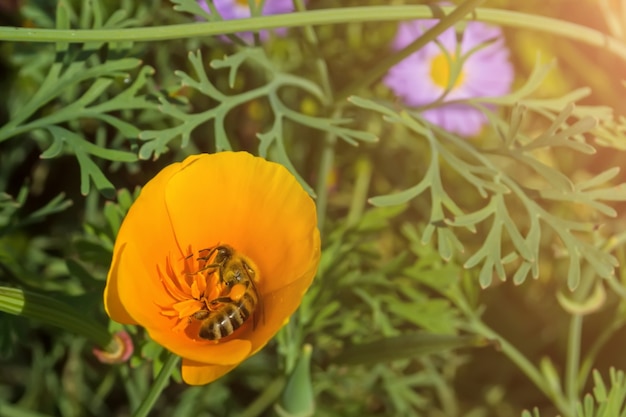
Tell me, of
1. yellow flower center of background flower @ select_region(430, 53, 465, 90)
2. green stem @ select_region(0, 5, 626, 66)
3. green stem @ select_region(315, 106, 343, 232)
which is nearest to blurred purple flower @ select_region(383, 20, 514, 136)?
yellow flower center of background flower @ select_region(430, 53, 465, 90)

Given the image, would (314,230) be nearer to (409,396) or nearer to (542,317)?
(409,396)

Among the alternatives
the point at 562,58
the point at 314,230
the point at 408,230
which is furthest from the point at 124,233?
the point at 562,58

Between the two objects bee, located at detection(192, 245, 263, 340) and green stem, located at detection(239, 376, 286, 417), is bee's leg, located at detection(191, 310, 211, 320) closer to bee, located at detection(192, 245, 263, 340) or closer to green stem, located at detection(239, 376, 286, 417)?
bee, located at detection(192, 245, 263, 340)

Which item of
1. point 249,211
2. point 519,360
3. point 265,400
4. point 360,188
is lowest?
point 265,400

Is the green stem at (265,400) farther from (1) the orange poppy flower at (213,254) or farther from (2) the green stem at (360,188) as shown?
(1) the orange poppy flower at (213,254)

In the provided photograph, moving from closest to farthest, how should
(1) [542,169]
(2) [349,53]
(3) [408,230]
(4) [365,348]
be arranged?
(1) [542,169] < (4) [365,348] < (3) [408,230] < (2) [349,53]

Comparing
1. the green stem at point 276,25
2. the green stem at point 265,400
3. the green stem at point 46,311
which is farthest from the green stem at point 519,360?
the green stem at point 46,311

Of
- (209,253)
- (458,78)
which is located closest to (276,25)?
(209,253)

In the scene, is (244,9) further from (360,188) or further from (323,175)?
(323,175)
